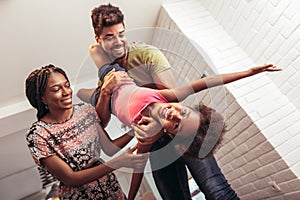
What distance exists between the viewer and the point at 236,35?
4.27 feet

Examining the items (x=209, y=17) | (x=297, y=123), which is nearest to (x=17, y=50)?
(x=209, y=17)

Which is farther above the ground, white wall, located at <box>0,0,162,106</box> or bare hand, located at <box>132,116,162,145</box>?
white wall, located at <box>0,0,162,106</box>

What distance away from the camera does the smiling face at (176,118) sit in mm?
855

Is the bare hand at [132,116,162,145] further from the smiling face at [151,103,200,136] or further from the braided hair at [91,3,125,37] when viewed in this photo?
the braided hair at [91,3,125,37]

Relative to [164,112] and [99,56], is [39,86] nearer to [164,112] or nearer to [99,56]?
[99,56]

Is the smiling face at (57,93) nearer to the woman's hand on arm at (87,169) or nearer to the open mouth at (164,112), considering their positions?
the woman's hand on arm at (87,169)

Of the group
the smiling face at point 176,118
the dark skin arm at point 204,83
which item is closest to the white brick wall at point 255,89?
the dark skin arm at point 204,83

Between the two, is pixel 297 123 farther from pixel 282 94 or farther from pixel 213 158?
pixel 213 158

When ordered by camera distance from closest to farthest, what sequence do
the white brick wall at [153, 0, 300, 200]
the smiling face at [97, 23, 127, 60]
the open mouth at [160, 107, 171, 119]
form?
1. the open mouth at [160, 107, 171, 119]
2. the smiling face at [97, 23, 127, 60]
3. the white brick wall at [153, 0, 300, 200]

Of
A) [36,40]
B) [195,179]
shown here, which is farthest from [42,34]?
[195,179]

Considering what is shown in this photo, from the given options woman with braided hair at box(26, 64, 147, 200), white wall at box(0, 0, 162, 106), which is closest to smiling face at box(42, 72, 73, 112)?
woman with braided hair at box(26, 64, 147, 200)

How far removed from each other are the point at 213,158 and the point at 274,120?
28 cm

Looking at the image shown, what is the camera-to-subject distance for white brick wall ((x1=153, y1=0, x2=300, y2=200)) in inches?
42.7

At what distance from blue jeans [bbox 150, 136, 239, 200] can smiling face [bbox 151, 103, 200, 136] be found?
10 cm
